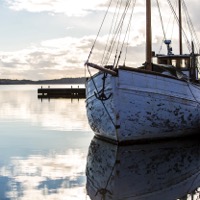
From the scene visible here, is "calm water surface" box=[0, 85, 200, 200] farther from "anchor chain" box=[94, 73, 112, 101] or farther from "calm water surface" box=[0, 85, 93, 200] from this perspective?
"anchor chain" box=[94, 73, 112, 101]

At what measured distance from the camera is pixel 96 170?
1338cm

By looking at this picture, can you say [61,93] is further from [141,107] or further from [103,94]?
[141,107]

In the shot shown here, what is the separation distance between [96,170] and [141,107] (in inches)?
205

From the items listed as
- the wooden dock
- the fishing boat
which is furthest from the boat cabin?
the wooden dock

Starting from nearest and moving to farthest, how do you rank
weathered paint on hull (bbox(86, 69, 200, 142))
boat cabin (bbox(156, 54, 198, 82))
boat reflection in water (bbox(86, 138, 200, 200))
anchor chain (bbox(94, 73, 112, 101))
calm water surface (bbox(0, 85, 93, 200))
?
calm water surface (bbox(0, 85, 93, 200)), boat reflection in water (bbox(86, 138, 200, 200)), weathered paint on hull (bbox(86, 69, 200, 142)), anchor chain (bbox(94, 73, 112, 101)), boat cabin (bbox(156, 54, 198, 82))

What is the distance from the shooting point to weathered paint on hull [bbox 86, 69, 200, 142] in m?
17.5

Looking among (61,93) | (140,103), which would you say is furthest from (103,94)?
(61,93)

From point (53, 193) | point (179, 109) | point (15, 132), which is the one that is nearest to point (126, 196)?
point (53, 193)

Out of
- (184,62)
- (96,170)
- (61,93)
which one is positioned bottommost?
(61,93)

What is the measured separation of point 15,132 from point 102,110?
7.93 metres

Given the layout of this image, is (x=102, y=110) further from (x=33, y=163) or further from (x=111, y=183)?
(x=111, y=183)

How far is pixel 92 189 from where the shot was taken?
35.1 ft

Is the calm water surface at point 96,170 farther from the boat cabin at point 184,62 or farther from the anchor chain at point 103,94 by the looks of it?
the boat cabin at point 184,62

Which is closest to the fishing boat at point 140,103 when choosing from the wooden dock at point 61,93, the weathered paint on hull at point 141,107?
the weathered paint on hull at point 141,107
